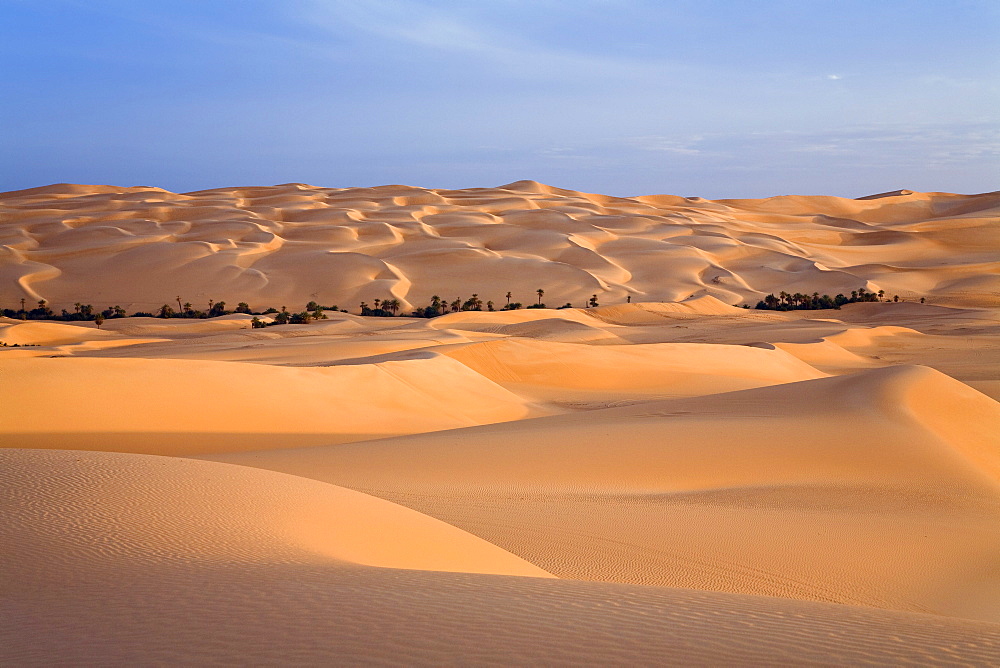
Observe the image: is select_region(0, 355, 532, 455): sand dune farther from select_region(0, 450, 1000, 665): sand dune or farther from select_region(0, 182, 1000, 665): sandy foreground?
select_region(0, 450, 1000, 665): sand dune

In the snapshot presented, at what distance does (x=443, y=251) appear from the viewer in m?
62.4

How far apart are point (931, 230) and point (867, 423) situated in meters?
78.0

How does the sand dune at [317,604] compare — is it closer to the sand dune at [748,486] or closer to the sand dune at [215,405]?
the sand dune at [748,486]

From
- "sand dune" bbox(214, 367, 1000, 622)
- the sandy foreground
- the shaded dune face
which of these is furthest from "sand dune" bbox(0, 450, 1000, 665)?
the shaded dune face

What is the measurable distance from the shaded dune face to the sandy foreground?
18858 mm

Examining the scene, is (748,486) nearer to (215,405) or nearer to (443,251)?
(215,405)

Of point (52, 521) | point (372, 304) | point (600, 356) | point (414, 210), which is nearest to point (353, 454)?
point (52, 521)

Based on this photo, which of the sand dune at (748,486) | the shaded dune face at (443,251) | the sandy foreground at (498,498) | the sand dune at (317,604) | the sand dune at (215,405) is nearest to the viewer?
the sand dune at (317,604)

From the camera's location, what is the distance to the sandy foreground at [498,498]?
359 centimetres

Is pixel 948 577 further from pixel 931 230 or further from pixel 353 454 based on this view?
pixel 931 230

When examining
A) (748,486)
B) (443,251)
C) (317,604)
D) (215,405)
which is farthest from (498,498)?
(443,251)

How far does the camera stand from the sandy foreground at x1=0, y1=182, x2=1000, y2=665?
3.59m

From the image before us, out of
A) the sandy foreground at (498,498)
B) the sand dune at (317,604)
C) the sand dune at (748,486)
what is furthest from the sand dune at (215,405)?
the sand dune at (317,604)

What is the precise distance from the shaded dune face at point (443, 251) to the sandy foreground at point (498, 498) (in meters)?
18.9
